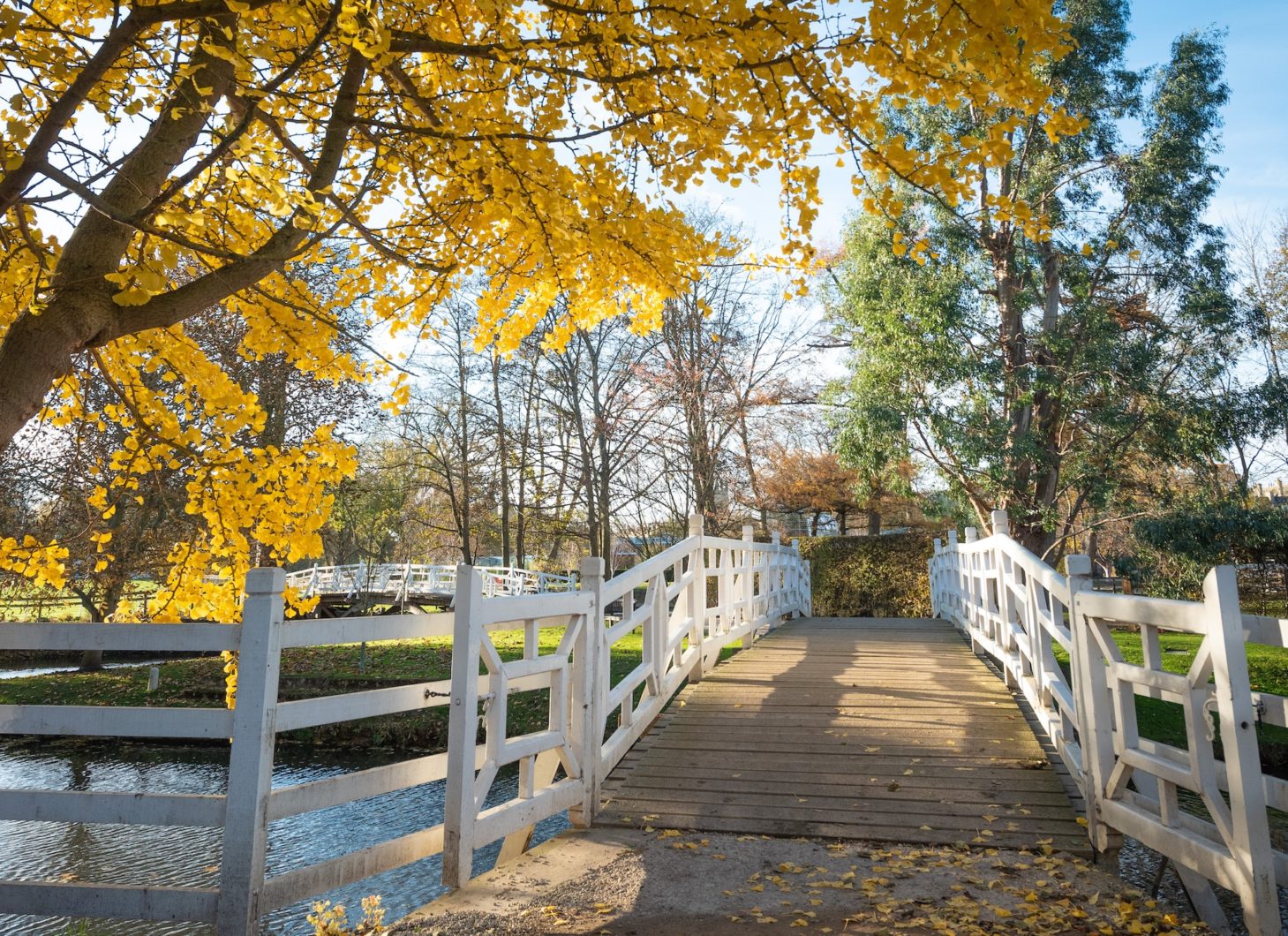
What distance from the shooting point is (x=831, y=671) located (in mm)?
6754

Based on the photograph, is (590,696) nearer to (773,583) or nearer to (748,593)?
(748,593)

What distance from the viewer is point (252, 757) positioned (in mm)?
2469

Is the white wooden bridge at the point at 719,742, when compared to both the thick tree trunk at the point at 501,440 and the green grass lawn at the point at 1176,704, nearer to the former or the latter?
the green grass lawn at the point at 1176,704

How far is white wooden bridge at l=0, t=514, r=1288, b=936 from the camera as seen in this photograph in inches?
97.5

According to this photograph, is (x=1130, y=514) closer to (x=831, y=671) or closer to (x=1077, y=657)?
(x=831, y=671)

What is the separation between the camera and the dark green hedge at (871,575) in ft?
59.6

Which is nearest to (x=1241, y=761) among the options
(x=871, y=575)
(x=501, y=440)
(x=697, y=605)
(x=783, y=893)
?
(x=783, y=893)

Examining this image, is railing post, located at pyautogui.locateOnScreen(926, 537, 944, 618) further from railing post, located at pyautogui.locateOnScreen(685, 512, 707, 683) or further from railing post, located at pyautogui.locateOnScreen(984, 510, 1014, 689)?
railing post, located at pyautogui.locateOnScreen(685, 512, 707, 683)

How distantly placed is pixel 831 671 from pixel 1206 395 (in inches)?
303

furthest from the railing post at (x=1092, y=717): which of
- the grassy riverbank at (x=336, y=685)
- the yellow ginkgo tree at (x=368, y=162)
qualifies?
the grassy riverbank at (x=336, y=685)

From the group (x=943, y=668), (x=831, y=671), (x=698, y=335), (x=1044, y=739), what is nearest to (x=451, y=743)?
(x=1044, y=739)

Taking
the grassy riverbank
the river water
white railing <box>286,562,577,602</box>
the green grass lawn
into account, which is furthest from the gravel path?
white railing <box>286,562,577,602</box>

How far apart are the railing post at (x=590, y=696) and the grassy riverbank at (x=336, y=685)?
5.72 meters

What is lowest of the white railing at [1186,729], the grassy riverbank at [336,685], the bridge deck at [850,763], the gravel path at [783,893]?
the grassy riverbank at [336,685]
